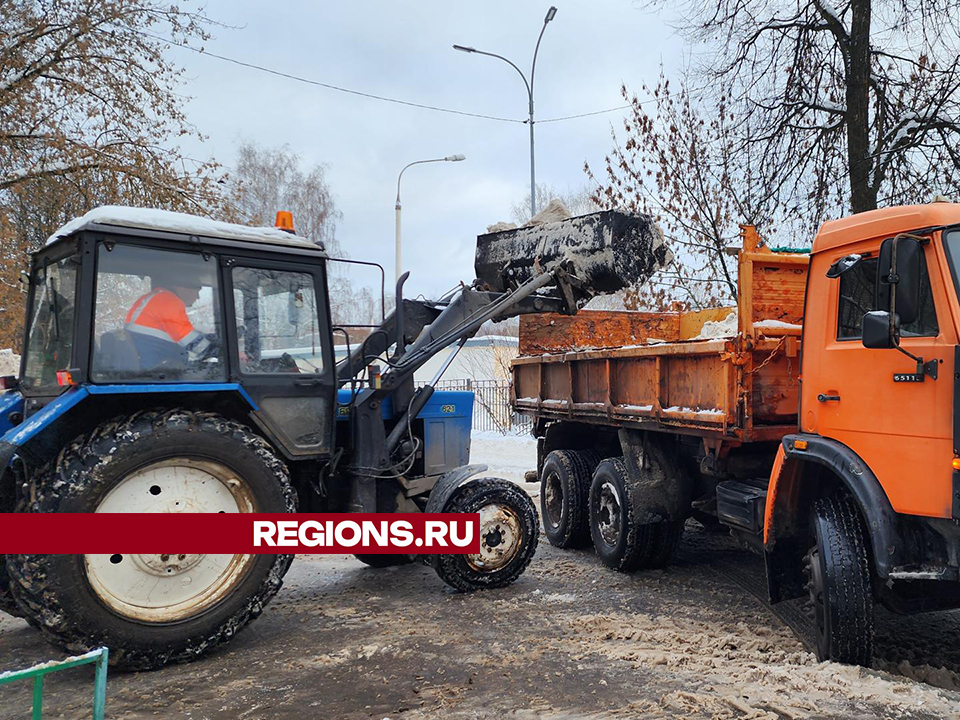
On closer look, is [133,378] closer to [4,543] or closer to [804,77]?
[4,543]

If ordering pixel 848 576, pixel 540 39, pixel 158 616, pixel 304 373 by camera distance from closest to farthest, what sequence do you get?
pixel 848 576 < pixel 158 616 < pixel 304 373 < pixel 540 39

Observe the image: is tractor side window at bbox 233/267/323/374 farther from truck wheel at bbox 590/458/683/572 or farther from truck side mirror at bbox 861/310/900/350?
truck side mirror at bbox 861/310/900/350

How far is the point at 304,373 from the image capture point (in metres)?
4.85

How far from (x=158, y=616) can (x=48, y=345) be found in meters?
1.86

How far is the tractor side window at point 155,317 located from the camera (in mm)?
4180

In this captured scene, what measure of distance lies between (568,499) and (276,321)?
3504 mm

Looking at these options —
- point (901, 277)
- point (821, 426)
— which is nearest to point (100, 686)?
point (821, 426)

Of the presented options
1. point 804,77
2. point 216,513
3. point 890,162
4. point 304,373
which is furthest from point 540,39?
point 216,513

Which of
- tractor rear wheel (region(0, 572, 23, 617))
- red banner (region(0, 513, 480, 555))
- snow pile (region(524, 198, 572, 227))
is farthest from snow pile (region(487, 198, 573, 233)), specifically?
tractor rear wheel (region(0, 572, 23, 617))

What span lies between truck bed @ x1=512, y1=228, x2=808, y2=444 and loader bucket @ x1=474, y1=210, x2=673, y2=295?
626mm

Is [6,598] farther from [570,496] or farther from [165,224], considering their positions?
[570,496]

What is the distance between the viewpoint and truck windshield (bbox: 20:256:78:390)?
436 centimetres

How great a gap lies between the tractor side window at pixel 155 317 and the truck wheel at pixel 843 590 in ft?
11.6

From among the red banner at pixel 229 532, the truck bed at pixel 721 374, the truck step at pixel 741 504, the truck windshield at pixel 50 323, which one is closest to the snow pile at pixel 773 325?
the truck bed at pixel 721 374
